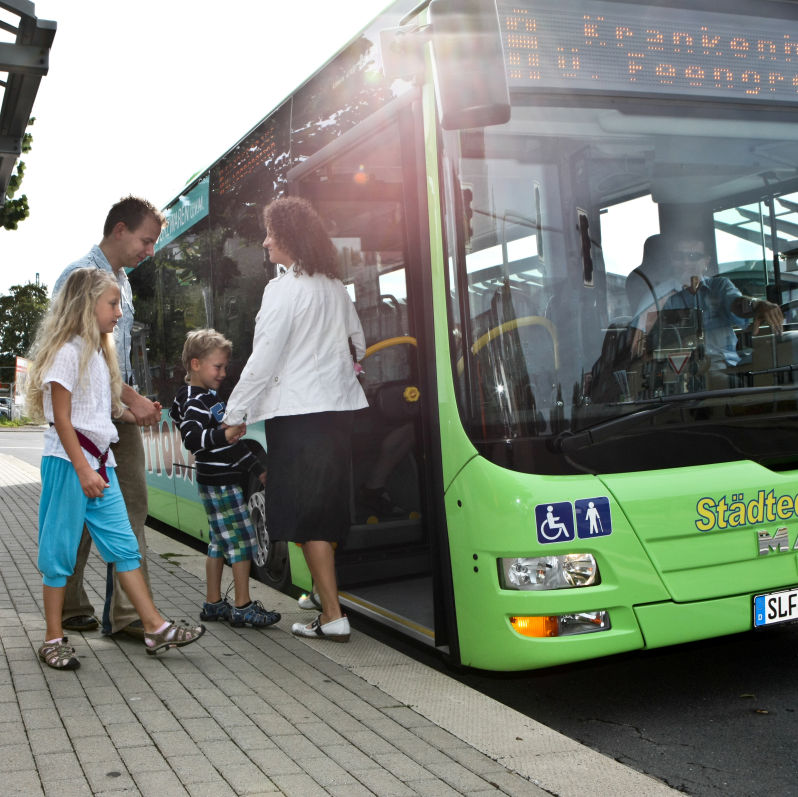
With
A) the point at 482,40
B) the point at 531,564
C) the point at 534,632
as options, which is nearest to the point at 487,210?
the point at 482,40

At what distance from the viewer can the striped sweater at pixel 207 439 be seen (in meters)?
5.23

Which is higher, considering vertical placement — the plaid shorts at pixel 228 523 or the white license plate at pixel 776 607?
the plaid shorts at pixel 228 523

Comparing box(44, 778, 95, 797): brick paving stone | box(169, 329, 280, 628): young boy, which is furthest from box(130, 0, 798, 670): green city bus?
box(44, 778, 95, 797): brick paving stone

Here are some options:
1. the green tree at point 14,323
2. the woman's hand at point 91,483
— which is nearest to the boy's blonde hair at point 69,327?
the woman's hand at point 91,483

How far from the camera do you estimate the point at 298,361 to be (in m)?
4.92

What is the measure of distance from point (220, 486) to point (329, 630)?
100 cm

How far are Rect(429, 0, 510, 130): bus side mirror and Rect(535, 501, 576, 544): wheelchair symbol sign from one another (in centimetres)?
147

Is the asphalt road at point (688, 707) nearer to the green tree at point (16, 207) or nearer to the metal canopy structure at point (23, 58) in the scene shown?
the metal canopy structure at point (23, 58)

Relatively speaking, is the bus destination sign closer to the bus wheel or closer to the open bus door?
the open bus door

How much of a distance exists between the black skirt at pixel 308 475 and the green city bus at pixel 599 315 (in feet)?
2.31

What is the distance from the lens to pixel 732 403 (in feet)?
13.7

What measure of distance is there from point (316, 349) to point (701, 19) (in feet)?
7.45

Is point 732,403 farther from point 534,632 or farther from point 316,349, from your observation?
point 316,349

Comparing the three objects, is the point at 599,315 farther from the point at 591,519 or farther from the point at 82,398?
the point at 82,398
